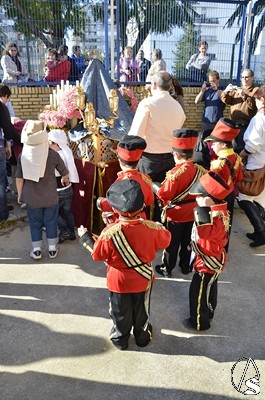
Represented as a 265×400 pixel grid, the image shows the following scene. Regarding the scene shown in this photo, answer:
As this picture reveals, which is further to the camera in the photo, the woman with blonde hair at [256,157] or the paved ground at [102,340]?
the woman with blonde hair at [256,157]

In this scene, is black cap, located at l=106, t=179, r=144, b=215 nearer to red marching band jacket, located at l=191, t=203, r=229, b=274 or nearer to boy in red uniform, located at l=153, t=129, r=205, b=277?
red marching band jacket, located at l=191, t=203, r=229, b=274

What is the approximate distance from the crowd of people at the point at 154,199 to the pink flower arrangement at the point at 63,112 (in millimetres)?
402

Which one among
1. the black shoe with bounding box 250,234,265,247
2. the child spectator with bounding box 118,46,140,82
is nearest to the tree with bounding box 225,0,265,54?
the child spectator with bounding box 118,46,140,82

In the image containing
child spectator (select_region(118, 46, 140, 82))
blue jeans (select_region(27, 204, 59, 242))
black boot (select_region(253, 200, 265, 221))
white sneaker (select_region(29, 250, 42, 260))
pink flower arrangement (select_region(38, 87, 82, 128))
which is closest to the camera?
blue jeans (select_region(27, 204, 59, 242))

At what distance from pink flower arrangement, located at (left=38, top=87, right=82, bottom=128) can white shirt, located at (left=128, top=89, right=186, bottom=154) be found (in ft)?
3.40

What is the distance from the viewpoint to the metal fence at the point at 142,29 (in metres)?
8.79

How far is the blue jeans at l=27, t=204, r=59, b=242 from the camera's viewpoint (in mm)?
4184

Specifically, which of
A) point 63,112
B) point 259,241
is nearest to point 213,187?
point 259,241

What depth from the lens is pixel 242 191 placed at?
4.67m

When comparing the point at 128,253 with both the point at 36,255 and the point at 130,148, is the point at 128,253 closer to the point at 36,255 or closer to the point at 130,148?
the point at 130,148

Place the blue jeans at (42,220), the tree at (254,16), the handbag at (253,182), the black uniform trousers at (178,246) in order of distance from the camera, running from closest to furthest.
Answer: the black uniform trousers at (178,246) → the blue jeans at (42,220) → the handbag at (253,182) → the tree at (254,16)

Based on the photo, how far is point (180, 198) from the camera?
3600mm

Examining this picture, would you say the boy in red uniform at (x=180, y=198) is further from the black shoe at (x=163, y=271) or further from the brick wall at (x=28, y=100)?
the brick wall at (x=28, y=100)
